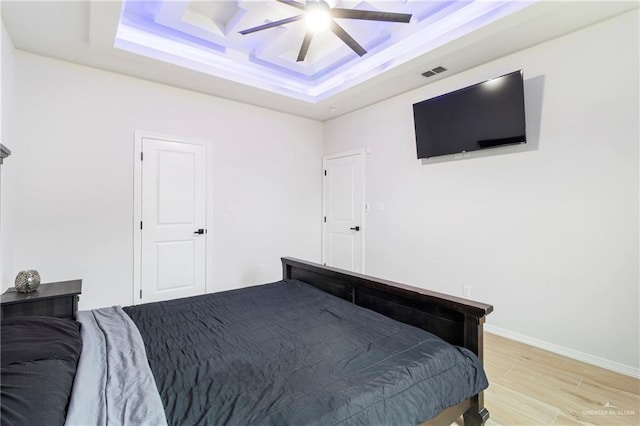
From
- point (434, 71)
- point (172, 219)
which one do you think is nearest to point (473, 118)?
point (434, 71)

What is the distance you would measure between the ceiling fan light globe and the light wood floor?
2854mm

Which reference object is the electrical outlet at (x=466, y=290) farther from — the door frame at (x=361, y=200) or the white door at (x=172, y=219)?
the white door at (x=172, y=219)

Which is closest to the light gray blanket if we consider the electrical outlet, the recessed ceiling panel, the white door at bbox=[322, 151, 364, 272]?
the recessed ceiling panel

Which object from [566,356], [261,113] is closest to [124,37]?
[261,113]

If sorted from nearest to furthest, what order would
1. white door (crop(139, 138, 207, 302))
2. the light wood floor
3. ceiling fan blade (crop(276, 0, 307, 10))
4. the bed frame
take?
the bed frame, the light wood floor, ceiling fan blade (crop(276, 0, 307, 10)), white door (crop(139, 138, 207, 302))

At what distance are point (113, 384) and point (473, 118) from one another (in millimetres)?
3351

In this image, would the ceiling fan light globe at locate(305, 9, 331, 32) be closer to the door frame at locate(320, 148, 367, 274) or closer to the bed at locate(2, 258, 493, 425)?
the bed at locate(2, 258, 493, 425)

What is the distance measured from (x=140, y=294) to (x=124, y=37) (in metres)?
2.61

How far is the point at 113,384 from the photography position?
1.10 meters

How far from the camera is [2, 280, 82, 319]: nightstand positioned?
6.40 ft

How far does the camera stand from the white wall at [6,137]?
246cm

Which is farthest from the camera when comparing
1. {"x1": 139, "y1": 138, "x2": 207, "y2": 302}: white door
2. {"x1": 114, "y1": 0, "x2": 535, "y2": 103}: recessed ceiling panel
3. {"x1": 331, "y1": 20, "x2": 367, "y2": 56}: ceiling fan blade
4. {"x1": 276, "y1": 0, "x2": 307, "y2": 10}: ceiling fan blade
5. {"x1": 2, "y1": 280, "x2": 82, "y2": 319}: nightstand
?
{"x1": 139, "y1": 138, "x2": 207, "y2": 302}: white door

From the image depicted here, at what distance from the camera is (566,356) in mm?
2596

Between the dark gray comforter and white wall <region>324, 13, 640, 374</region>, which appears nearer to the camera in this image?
the dark gray comforter
